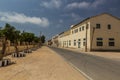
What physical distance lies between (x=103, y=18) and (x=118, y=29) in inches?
200

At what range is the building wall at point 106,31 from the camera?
56197 millimetres

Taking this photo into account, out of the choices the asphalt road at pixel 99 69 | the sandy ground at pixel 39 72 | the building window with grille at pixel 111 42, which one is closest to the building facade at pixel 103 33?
the building window with grille at pixel 111 42

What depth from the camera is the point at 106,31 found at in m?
56.6

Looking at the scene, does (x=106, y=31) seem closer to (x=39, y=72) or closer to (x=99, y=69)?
(x=99, y=69)

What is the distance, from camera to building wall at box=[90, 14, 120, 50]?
56.2 meters

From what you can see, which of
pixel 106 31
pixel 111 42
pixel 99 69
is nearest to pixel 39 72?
pixel 99 69

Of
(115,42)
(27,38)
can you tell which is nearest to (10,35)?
(115,42)

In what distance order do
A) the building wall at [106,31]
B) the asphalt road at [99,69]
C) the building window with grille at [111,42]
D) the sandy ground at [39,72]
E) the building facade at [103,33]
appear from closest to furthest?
the sandy ground at [39,72] → the asphalt road at [99,69] → the building facade at [103,33] → the building wall at [106,31] → the building window with grille at [111,42]

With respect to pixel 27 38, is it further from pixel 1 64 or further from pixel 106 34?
pixel 1 64

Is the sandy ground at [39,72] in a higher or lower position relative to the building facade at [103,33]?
lower

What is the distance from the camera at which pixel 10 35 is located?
3844cm

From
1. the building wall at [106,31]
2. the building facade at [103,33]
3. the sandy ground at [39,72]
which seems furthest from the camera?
the building wall at [106,31]

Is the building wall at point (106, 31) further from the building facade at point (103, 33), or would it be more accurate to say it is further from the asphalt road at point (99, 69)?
the asphalt road at point (99, 69)

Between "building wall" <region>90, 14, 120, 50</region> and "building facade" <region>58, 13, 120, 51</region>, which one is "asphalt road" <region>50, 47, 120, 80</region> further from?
"building wall" <region>90, 14, 120, 50</region>
